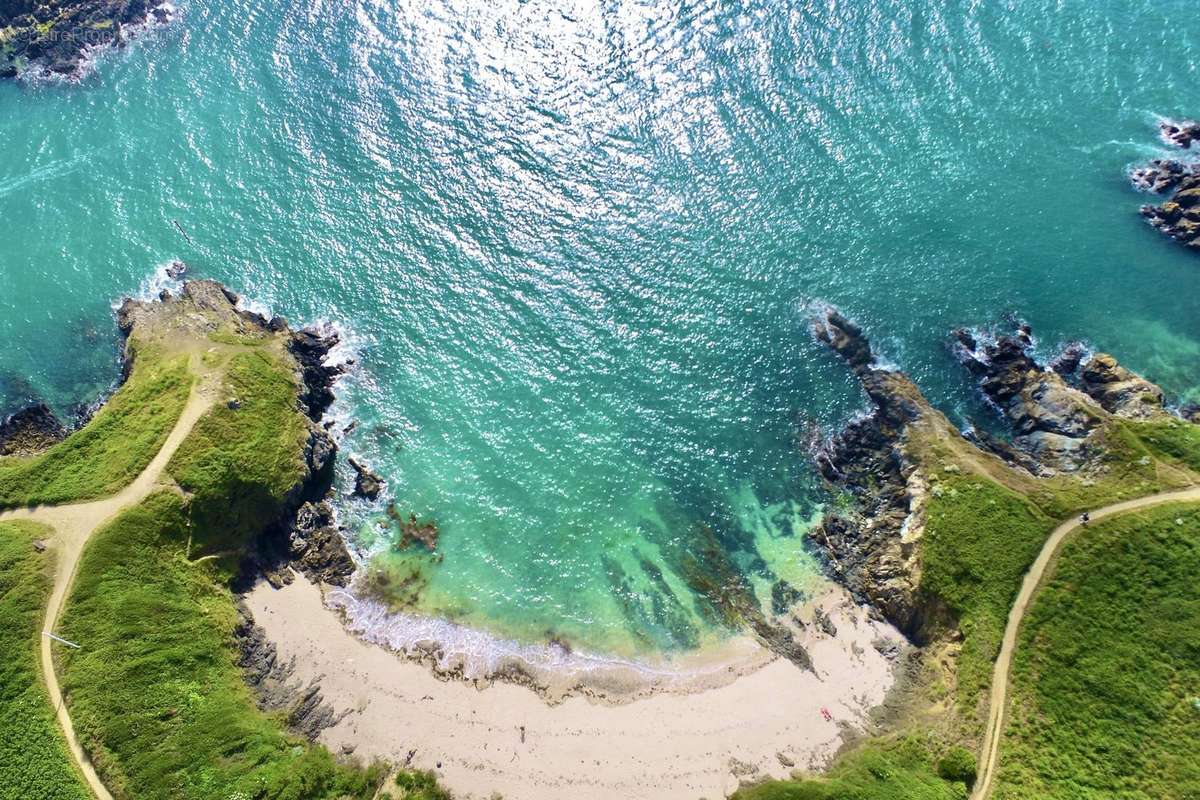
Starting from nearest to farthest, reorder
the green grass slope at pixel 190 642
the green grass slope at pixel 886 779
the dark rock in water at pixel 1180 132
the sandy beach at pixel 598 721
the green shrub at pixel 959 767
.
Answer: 1. the green grass slope at pixel 886 779
2. the green shrub at pixel 959 767
3. the green grass slope at pixel 190 642
4. the sandy beach at pixel 598 721
5. the dark rock in water at pixel 1180 132

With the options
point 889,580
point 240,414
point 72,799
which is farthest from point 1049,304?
point 72,799

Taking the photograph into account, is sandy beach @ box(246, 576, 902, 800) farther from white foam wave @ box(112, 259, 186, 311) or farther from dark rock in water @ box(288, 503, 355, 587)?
white foam wave @ box(112, 259, 186, 311)

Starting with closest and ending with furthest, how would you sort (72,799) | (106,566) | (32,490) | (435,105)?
(72,799), (106,566), (32,490), (435,105)

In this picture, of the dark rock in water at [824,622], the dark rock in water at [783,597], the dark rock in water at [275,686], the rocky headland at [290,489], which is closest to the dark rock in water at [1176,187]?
the dark rock in water at [824,622]

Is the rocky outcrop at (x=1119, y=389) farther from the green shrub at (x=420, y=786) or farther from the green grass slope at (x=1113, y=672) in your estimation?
the green shrub at (x=420, y=786)

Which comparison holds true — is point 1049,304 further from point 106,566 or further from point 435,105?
point 106,566

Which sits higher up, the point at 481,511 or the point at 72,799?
the point at 481,511

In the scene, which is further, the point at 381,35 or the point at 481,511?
the point at 381,35
